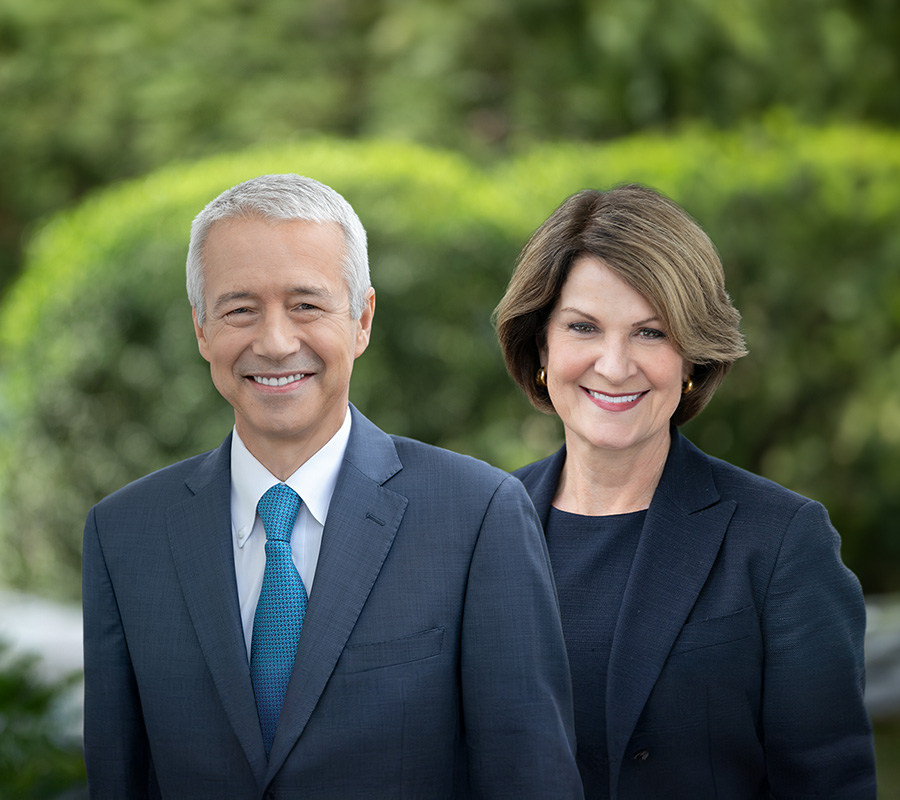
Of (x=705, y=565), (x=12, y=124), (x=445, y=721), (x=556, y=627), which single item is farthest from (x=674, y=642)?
(x=12, y=124)

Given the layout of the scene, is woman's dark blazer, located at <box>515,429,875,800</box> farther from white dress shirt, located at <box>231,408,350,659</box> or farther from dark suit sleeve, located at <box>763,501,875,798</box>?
white dress shirt, located at <box>231,408,350,659</box>

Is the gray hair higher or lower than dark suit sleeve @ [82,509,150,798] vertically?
higher

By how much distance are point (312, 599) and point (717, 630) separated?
2.66ft

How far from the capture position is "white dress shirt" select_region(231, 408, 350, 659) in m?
1.94

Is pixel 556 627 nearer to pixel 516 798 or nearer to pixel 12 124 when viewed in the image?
pixel 516 798

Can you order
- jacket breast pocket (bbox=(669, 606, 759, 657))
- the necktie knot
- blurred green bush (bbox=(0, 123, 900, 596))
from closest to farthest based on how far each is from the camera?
the necktie knot → jacket breast pocket (bbox=(669, 606, 759, 657)) → blurred green bush (bbox=(0, 123, 900, 596))

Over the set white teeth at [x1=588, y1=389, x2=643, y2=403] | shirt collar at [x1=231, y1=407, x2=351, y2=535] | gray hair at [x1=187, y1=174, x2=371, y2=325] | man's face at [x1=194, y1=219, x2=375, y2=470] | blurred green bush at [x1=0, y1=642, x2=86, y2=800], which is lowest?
blurred green bush at [x1=0, y1=642, x2=86, y2=800]

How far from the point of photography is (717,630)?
219 centimetres

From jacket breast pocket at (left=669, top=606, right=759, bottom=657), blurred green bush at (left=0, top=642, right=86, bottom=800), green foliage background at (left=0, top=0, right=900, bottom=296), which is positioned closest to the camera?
jacket breast pocket at (left=669, top=606, right=759, bottom=657)

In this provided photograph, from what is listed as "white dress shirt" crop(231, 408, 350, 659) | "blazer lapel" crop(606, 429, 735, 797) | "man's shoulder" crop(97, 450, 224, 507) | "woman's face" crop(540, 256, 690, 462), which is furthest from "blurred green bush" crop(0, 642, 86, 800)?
"woman's face" crop(540, 256, 690, 462)

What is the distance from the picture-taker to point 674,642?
2.21 metres

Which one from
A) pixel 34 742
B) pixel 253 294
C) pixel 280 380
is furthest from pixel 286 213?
pixel 34 742

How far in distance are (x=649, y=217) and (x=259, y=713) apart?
1.19m

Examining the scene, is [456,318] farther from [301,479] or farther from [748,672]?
[301,479]
